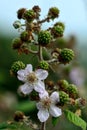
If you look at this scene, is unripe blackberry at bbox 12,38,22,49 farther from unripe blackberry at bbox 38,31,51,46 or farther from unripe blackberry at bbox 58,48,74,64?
unripe blackberry at bbox 58,48,74,64

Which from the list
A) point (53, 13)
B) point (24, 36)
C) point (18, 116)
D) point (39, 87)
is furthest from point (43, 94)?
point (53, 13)

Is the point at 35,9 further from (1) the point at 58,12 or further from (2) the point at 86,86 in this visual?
(2) the point at 86,86

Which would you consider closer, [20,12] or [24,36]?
[24,36]

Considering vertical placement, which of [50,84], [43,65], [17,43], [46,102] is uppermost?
[17,43]

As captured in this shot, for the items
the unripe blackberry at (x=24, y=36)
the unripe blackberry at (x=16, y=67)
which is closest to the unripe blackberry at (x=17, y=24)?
the unripe blackberry at (x=24, y=36)

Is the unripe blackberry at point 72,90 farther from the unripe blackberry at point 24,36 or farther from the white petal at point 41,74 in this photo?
the unripe blackberry at point 24,36

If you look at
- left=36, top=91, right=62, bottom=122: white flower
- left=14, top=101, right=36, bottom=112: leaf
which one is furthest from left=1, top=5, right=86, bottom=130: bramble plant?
left=14, top=101, right=36, bottom=112: leaf

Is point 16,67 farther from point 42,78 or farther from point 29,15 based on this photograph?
point 29,15
